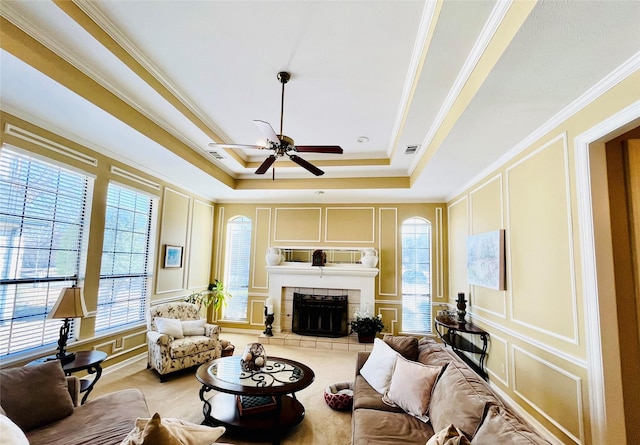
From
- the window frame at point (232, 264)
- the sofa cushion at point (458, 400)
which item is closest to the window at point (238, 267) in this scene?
the window frame at point (232, 264)

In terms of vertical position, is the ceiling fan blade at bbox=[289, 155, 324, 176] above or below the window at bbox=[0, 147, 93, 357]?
above

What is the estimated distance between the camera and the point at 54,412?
1989mm

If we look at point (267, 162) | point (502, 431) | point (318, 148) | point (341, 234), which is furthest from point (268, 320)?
point (502, 431)

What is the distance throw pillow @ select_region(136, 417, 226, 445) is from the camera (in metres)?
1.34

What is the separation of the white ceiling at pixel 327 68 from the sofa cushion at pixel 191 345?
237 centimetres

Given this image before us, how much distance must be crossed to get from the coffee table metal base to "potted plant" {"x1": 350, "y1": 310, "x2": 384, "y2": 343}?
2.63 metres

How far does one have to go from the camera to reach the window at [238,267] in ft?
21.1

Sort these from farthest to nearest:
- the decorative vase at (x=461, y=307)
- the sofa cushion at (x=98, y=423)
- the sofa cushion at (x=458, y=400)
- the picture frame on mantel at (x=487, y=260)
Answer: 1. the decorative vase at (x=461, y=307)
2. the picture frame on mantel at (x=487, y=260)
3. the sofa cushion at (x=98, y=423)
4. the sofa cushion at (x=458, y=400)

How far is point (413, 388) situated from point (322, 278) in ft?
12.3

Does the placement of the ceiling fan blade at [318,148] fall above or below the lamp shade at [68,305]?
above

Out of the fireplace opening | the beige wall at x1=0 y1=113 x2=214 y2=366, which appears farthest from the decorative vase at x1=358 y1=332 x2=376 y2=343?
the beige wall at x1=0 y1=113 x2=214 y2=366

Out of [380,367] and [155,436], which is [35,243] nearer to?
[155,436]

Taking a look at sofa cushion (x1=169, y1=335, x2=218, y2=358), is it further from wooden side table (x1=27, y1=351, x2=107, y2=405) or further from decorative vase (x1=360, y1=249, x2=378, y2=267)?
decorative vase (x1=360, y1=249, x2=378, y2=267)

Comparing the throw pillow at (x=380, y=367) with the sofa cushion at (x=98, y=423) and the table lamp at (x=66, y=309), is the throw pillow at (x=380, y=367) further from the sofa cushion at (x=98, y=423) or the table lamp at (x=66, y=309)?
the table lamp at (x=66, y=309)
